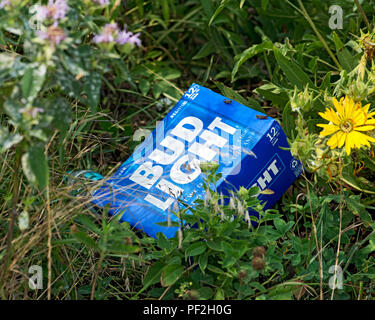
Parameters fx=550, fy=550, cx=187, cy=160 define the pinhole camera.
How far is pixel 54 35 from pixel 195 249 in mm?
583

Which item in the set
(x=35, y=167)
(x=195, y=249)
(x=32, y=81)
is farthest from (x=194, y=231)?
(x=32, y=81)

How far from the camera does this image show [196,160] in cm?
156

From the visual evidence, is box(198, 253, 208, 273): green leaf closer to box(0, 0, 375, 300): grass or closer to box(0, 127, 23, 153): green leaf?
box(0, 0, 375, 300): grass

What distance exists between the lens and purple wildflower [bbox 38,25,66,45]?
3.49ft

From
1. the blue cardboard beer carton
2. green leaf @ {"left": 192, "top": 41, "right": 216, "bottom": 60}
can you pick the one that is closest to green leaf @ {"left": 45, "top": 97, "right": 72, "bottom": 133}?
the blue cardboard beer carton

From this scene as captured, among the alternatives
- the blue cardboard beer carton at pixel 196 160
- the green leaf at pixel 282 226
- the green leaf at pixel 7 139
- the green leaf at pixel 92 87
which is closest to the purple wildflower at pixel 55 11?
the green leaf at pixel 92 87

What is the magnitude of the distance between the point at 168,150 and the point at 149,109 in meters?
0.49

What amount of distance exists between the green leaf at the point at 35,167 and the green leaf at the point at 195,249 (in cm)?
39

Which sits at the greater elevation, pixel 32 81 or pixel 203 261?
pixel 32 81

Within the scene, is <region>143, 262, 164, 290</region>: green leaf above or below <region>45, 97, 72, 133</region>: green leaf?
below

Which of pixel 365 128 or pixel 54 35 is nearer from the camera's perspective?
pixel 54 35

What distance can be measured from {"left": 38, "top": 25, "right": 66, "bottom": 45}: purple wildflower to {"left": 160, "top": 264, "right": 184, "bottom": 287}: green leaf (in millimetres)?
582

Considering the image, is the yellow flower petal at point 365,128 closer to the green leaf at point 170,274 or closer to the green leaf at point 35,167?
the green leaf at point 170,274

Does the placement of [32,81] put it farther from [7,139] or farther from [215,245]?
[215,245]
